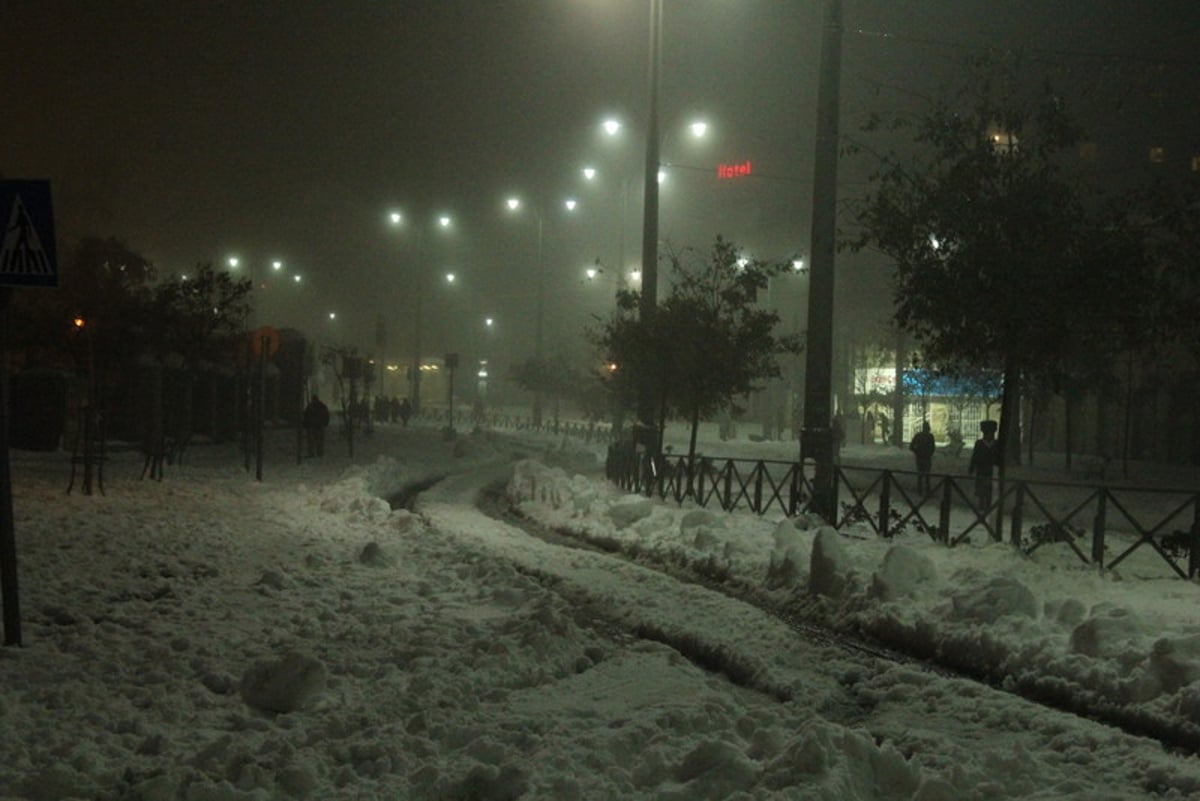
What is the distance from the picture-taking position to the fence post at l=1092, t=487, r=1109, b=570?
12.6 meters

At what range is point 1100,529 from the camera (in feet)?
41.3

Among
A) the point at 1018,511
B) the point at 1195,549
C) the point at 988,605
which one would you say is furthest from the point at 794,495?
the point at 988,605

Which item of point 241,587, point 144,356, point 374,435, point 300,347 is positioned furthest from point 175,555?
point 374,435

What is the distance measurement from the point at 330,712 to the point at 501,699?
96 centimetres

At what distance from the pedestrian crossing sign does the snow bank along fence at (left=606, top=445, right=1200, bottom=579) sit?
1026 cm

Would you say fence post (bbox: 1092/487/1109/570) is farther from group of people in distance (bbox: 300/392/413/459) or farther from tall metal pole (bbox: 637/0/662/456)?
group of people in distance (bbox: 300/392/413/459)

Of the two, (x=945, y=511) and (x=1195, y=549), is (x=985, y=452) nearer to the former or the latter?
(x=945, y=511)

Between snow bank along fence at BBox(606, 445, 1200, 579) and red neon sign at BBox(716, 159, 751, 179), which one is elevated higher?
red neon sign at BBox(716, 159, 751, 179)

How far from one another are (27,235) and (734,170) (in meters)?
27.1

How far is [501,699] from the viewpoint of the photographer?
662cm

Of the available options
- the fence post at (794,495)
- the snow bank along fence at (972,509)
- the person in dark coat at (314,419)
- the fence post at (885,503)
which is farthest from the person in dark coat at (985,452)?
the person in dark coat at (314,419)

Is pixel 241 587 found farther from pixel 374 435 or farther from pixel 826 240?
pixel 374 435

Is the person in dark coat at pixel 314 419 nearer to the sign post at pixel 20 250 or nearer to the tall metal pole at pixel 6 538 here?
the tall metal pole at pixel 6 538

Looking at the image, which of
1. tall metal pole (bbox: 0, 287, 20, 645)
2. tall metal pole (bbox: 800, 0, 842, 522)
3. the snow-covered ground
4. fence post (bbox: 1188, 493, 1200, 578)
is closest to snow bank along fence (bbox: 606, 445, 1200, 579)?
fence post (bbox: 1188, 493, 1200, 578)
